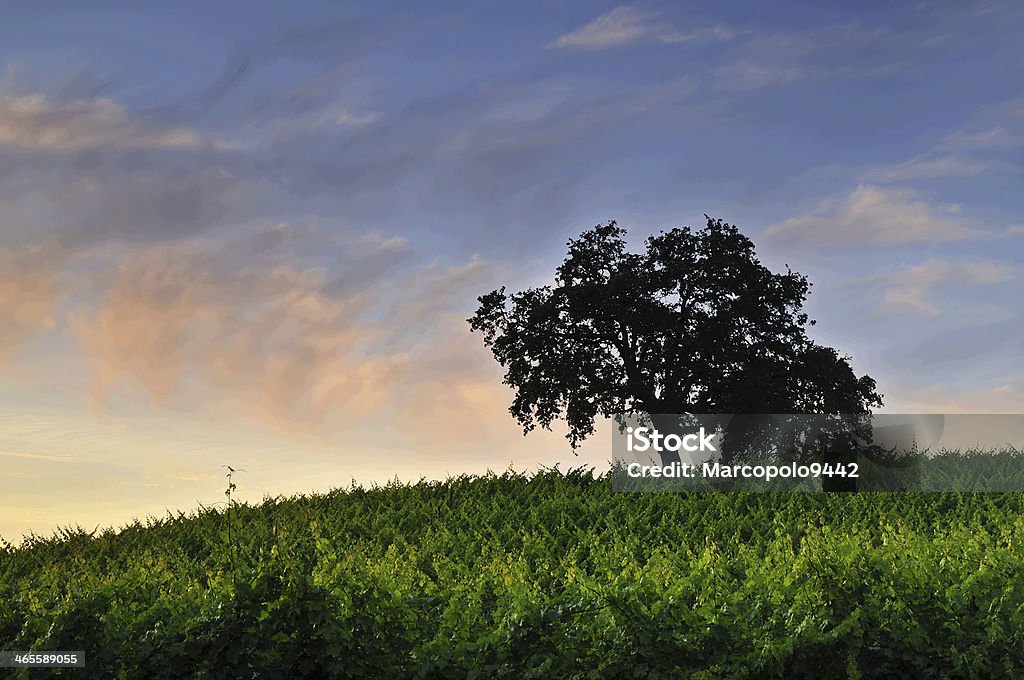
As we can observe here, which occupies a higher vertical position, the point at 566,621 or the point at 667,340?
the point at 667,340

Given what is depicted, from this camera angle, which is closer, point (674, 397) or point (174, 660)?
point (174, 660)

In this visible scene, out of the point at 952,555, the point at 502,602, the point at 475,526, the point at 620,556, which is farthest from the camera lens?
the point at 475,526

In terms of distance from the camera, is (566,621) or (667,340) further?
(667,340)

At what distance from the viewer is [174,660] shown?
620cm

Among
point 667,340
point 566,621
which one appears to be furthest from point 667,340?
point 566,621

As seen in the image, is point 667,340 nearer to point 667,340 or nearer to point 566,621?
point 667,340

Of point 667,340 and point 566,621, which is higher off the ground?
point 667,340

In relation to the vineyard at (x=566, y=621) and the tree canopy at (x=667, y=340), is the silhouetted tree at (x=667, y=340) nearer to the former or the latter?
the tree canopy at (x=667, y=340)

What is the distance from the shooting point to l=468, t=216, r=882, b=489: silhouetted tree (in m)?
20.6

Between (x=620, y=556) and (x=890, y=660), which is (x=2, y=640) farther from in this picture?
(x=890, y=660)

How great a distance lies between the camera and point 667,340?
20766 mm

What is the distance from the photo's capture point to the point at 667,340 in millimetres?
20766

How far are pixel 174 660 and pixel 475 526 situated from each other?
6748 mm

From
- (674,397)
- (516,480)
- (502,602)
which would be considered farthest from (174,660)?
(674,397)
